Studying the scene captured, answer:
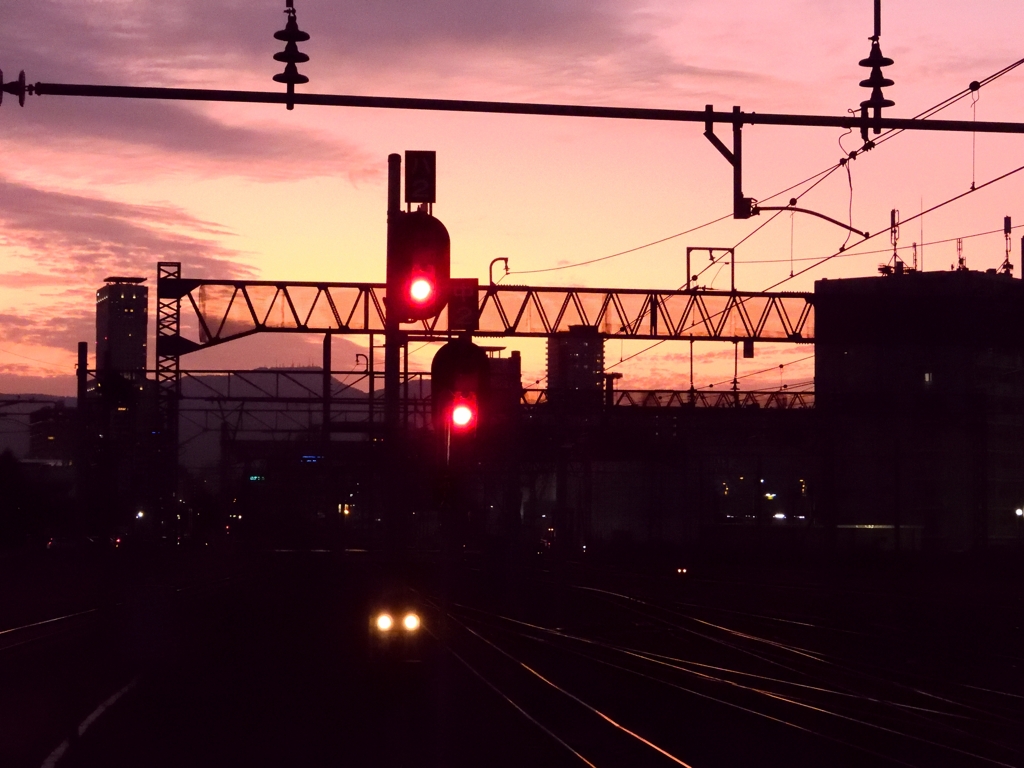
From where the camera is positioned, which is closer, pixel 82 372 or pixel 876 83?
pixel 876 83

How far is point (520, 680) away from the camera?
21453 mm

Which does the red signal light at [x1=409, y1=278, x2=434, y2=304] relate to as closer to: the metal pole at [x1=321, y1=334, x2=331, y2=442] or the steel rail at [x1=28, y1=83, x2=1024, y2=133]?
the steel rail at [x1=28, y1=83, x2=1024, y2=133]

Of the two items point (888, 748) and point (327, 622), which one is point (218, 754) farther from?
point (327, 622)

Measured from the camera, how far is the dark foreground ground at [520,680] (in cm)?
1479

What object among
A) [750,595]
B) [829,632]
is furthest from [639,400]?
[829,632]

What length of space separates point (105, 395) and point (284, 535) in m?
63.5

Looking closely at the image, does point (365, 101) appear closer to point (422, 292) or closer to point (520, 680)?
point (422, 292)

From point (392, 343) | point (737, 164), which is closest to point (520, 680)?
point (392, 343)

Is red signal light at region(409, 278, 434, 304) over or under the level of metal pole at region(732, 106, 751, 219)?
under

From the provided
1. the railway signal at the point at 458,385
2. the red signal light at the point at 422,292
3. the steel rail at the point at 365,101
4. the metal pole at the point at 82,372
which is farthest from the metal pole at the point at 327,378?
the red signal light at the point at 422,292

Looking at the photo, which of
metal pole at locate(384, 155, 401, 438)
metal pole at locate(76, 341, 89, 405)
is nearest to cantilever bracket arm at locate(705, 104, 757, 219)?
metal pole at locate(384, 155, 401, 438)

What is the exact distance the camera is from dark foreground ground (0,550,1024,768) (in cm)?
1479

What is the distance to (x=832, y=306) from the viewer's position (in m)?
50.5

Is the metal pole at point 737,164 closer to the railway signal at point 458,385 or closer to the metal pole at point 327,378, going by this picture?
the railway signal at point 458,385
